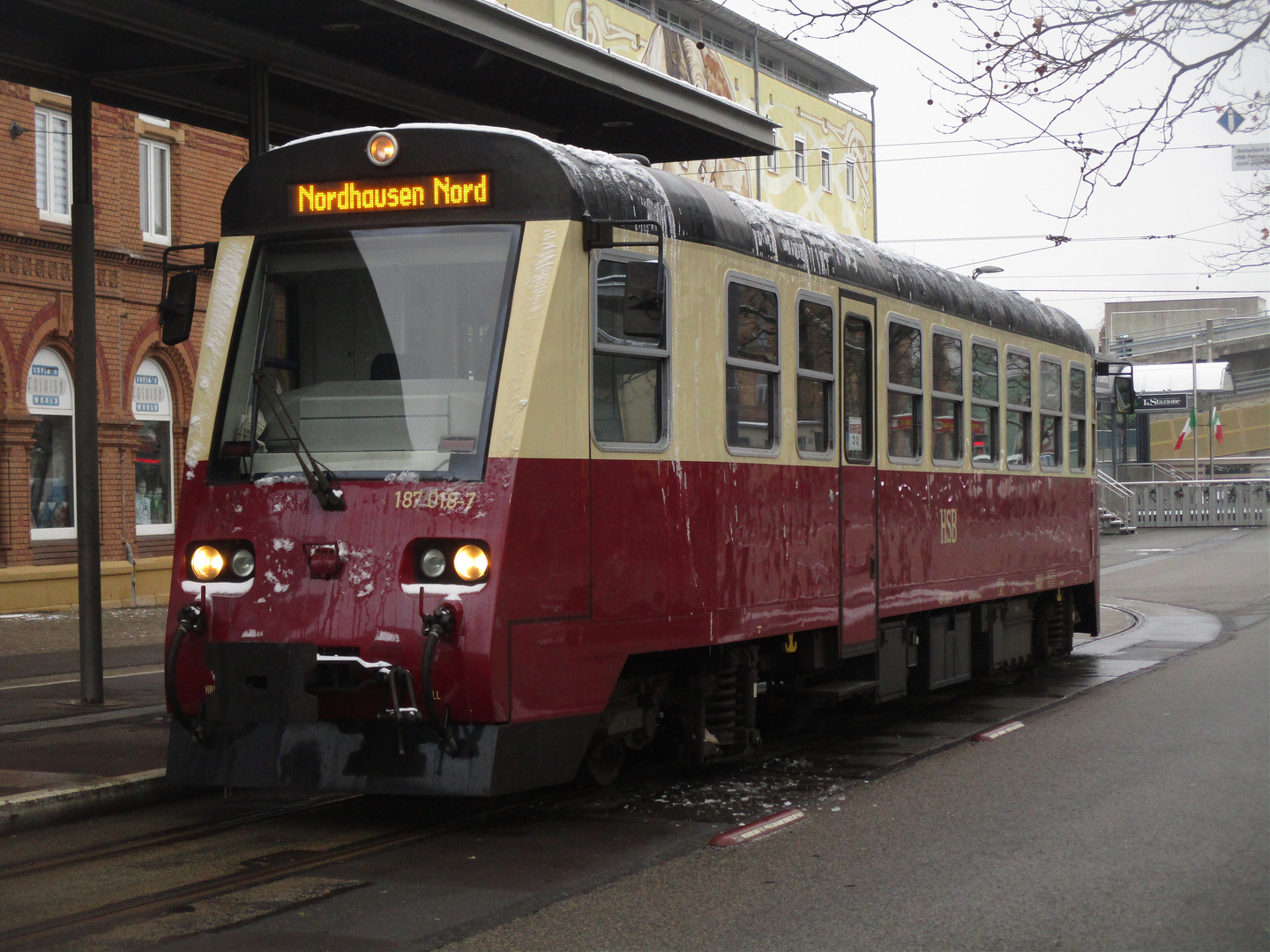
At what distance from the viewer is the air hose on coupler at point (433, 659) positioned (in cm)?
688

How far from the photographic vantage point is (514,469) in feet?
23.5

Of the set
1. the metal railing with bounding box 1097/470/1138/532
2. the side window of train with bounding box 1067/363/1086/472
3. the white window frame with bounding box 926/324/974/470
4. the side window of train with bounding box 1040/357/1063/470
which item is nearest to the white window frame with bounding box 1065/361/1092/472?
the side window of train with bounding box 1067/363/1086/472

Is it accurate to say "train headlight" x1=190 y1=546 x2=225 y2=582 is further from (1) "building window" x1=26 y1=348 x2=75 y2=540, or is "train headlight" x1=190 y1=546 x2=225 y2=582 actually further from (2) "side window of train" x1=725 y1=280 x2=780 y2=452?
(1) "building window" x1=26 y1=348 x2=75 y2=540

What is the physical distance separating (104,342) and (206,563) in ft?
51.7

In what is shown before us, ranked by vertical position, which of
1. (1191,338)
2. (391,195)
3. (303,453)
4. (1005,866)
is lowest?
(1005,866)

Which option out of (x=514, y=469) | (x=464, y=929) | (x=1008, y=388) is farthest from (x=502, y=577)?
(x=1008, y=388)

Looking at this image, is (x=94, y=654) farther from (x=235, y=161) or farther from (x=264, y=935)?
(x=235, y=161)

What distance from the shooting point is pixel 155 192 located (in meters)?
23.4

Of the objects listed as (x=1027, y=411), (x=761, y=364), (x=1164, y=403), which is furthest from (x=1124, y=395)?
(x=1164, y=403)

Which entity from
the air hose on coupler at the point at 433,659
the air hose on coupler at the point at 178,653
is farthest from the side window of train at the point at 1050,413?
the air hose on coupler at the point at 178,653

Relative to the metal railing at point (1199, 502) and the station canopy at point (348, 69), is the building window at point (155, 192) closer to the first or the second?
the station canopy at point (348, 69)

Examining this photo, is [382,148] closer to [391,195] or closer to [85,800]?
[391,195]

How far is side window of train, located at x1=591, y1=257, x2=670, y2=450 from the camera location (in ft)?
25.4

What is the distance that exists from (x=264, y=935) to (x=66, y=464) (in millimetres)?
17623
